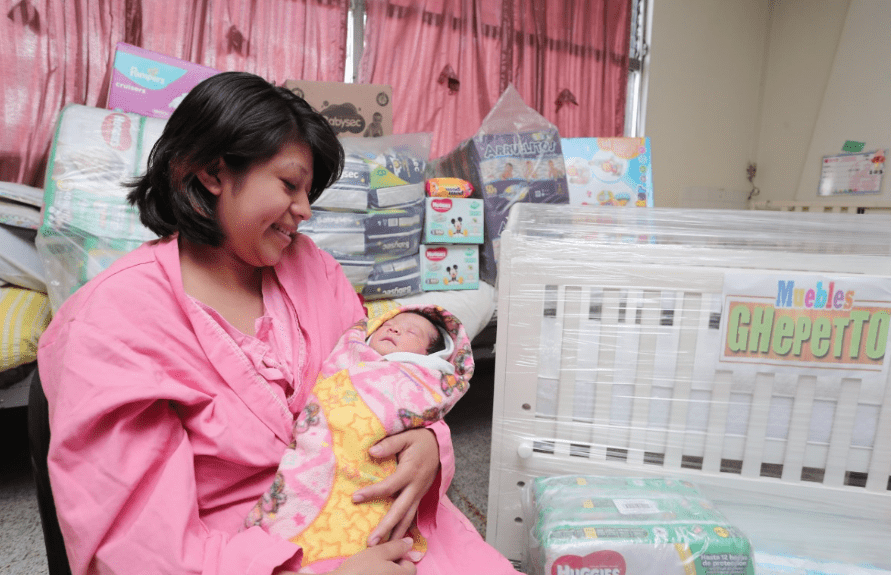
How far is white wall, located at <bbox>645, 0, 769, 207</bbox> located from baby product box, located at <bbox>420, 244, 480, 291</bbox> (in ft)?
7.91

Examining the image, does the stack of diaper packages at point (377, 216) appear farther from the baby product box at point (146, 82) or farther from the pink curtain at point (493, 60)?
the pink curtain at point (493, 60)

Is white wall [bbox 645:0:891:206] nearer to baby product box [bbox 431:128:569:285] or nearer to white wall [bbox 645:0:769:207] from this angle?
white wall [bbox 645:0:769:207]

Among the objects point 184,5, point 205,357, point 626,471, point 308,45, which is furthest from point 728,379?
point 184,5

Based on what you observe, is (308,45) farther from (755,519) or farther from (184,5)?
(755,519)

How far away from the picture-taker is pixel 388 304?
1718 millimetres

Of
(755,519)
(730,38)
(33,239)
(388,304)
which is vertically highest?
(730,38)

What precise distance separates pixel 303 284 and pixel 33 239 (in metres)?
1.11

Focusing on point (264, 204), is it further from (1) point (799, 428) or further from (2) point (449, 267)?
(2) point (449, 267)

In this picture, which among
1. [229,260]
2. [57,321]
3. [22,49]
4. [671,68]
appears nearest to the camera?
[57,321]

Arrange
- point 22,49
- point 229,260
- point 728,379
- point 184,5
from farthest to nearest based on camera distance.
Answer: point 184,5 < point 22,49 < point 728,379 < point 229,260

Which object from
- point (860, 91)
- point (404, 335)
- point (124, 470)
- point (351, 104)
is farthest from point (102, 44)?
point (860, 91)

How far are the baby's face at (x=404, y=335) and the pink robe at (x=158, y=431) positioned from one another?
181 millimetres

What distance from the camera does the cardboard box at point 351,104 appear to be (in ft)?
6.62

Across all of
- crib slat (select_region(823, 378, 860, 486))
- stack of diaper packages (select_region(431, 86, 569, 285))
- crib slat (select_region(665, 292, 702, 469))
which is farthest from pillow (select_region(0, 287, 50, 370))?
crib slat (select_region(823, 378, 860, 486))
